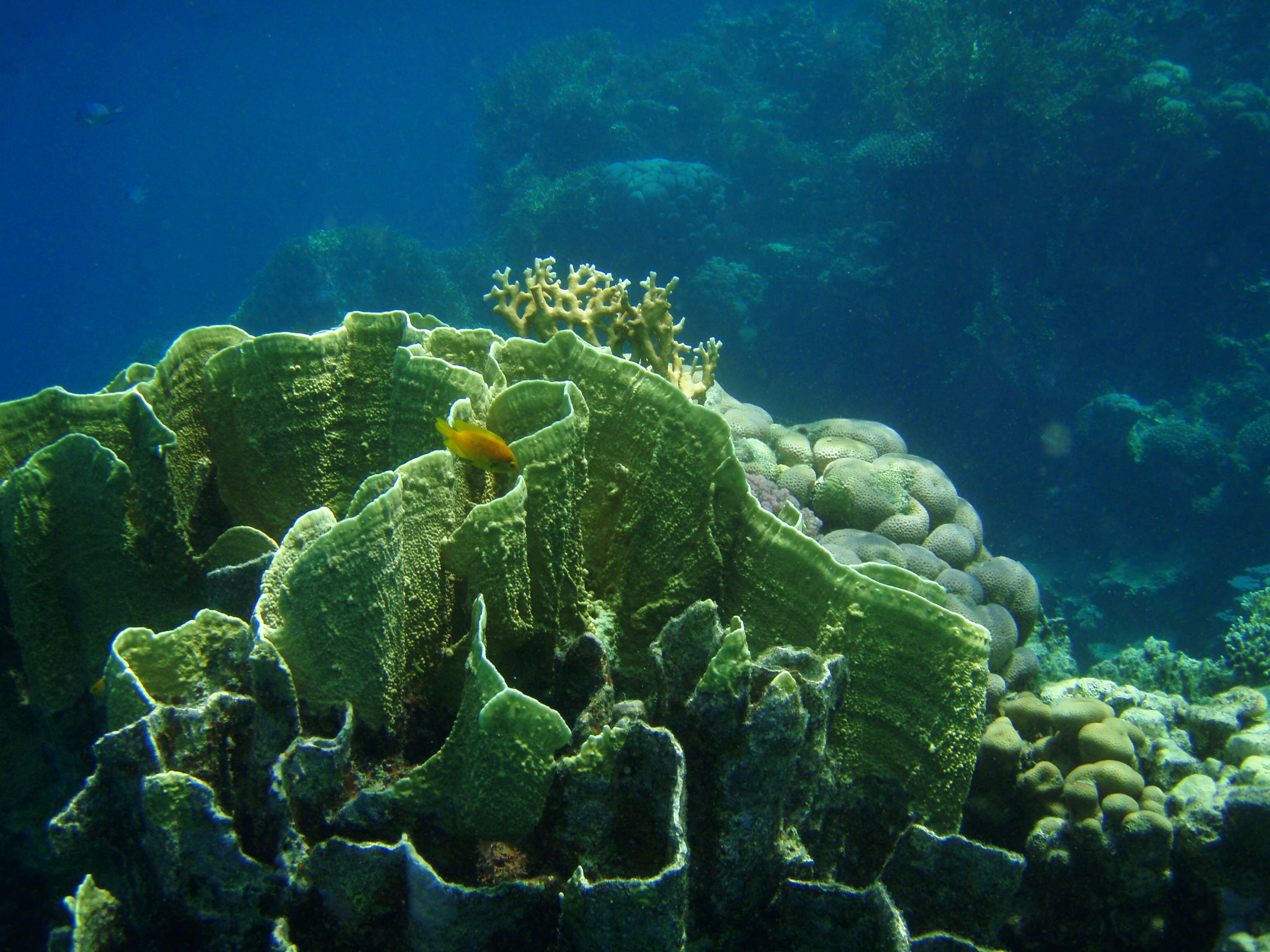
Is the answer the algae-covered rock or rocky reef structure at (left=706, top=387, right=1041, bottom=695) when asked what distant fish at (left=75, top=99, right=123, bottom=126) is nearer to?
rocky reef structure at (left=706, top=387, right=1041, bottom=695)

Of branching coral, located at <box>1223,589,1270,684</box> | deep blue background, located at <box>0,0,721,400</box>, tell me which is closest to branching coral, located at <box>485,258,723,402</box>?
branching coral, located at <box>1223,589,1270,684</box>

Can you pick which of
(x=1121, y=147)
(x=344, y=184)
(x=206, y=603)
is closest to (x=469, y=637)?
(x=206, y=603)

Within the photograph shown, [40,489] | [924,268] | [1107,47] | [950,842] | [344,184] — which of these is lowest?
[950,842]

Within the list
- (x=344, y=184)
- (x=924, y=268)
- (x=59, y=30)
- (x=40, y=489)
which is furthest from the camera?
A: (x=344, y=184)

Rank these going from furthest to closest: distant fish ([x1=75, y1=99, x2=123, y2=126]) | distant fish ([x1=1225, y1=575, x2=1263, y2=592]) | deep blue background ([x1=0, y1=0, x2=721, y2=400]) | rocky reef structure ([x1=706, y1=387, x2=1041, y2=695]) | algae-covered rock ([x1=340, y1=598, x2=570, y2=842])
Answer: deep blue background ([x1=0, y1=0, x2=721, y2=400]) → distant fish ([x1=75, y1=99, x2=123, y2=126]) → distant fish ([x1=1225, y1=575, x2=1263, y2=592]) → rocky reef structure ([x1=706, y1=387, x2=1041, y2=695]) → algae-covered rock ([x1=340, y1=598, x2=570, y2=842])

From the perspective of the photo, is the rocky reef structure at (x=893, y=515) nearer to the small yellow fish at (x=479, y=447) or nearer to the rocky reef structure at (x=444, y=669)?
the rocky reef structure at (x=444, y=669)

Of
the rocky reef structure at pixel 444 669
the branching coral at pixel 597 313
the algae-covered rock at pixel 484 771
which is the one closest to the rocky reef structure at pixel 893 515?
the branching coral at pixel 597 313

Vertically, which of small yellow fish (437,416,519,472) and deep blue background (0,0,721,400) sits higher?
deep blue background (0,0,721,400)

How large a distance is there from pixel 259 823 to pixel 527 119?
24.9 m

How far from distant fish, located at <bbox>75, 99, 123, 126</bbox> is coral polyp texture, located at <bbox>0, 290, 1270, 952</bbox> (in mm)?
23211

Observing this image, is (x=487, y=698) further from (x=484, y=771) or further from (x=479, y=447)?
(x=479, y=447)

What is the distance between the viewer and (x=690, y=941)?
4.63 ft

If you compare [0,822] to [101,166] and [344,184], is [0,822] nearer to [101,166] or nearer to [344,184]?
[344,184]

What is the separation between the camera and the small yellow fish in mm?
1633
